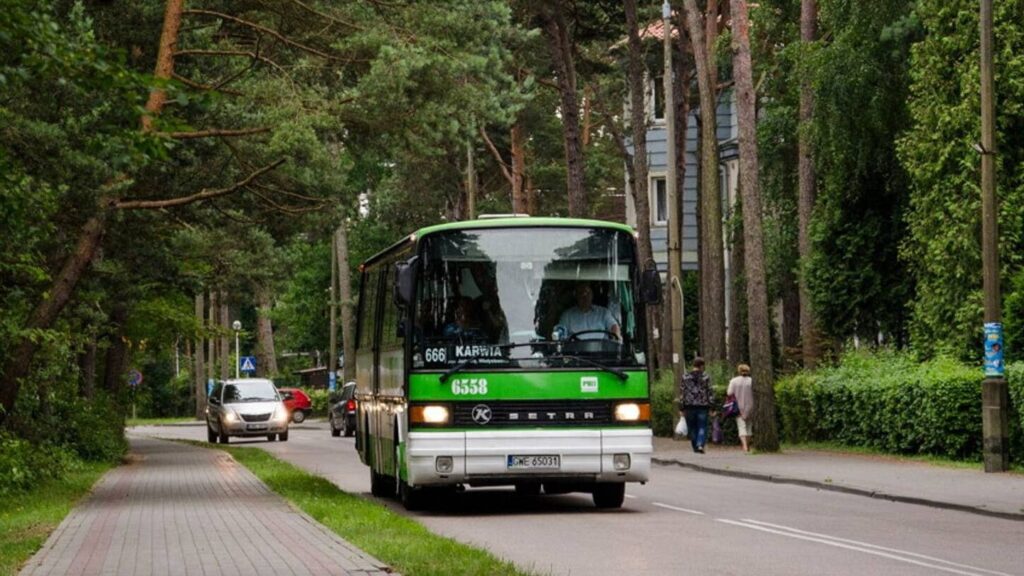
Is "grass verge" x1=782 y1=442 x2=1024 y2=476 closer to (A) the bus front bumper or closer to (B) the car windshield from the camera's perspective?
(A) the bus front bumper

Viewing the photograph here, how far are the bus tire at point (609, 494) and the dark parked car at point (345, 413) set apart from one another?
1326 inches

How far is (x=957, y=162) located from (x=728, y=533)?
18130 mm

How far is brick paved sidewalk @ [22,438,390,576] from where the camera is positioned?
14.9 m

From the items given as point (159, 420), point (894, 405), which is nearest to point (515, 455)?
point (894, 405)

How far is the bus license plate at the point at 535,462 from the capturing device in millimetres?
20781

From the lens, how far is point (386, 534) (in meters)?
17.7

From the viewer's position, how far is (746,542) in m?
17.0

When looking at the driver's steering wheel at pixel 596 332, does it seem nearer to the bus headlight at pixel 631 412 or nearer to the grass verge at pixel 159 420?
the bus headlight at pixel 631 412

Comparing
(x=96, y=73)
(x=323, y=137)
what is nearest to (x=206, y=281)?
(x=323, y=137)

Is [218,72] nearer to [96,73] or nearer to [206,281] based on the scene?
[206,281]

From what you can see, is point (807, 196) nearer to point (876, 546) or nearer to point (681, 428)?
point (681, 428)

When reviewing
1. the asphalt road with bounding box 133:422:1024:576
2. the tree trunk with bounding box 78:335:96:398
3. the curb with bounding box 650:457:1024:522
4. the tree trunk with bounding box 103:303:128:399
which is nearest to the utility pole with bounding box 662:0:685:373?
the curb with bounding box 650:457:1024:522

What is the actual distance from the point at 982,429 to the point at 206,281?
17.9 meters

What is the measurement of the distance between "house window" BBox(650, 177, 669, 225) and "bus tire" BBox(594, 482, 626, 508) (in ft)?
152
